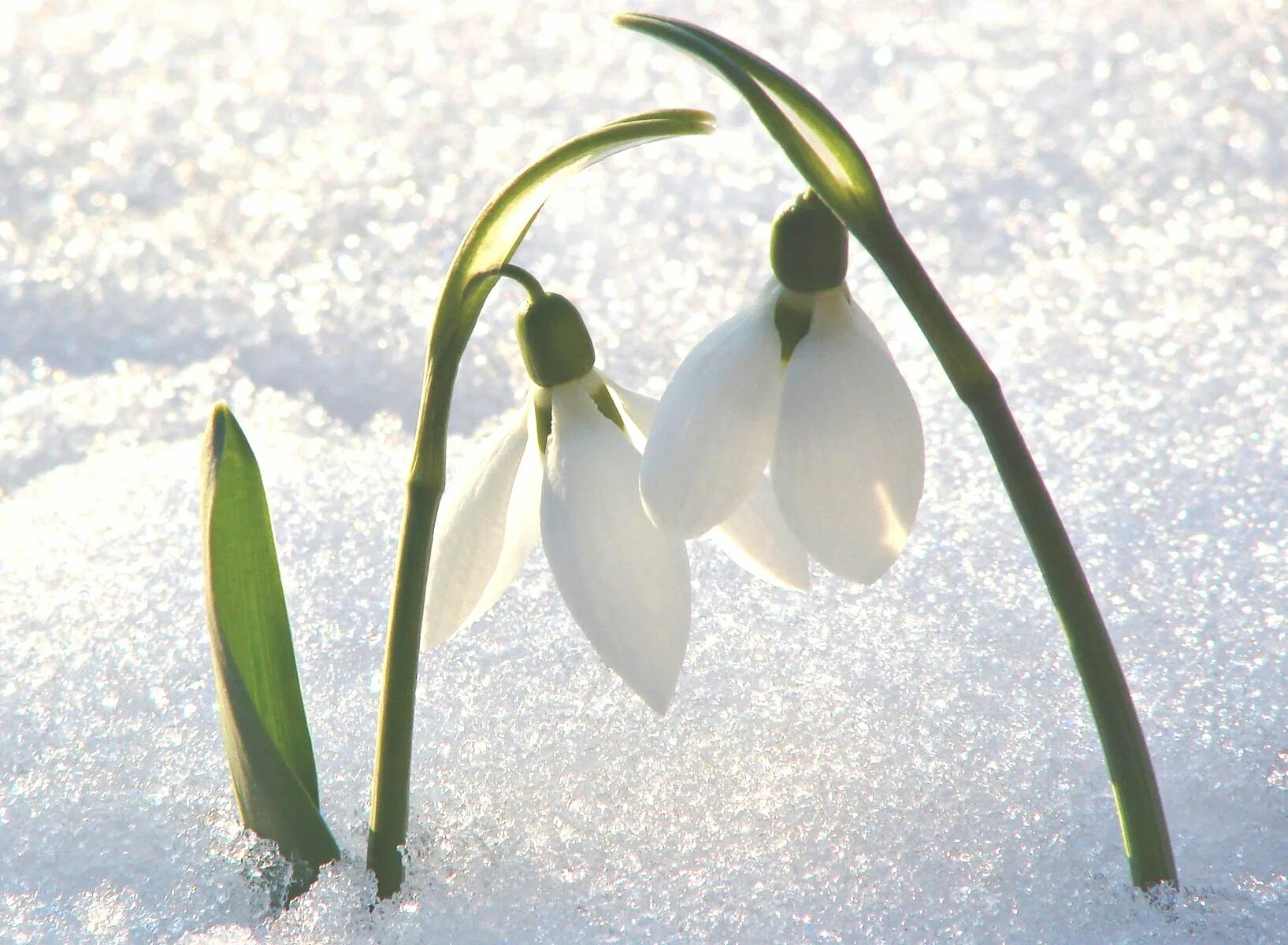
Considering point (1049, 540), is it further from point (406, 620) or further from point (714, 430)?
point (406, 620)

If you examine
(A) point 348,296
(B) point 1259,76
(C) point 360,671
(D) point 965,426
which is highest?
(B) point 1259,76

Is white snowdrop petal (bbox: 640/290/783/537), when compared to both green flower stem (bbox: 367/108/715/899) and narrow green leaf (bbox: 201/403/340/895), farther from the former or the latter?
narrow green leaf (bbox: 201/403/340/895)

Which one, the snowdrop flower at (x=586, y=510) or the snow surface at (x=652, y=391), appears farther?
the snow surface at (x=652, y=391)

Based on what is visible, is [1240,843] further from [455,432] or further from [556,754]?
[455,432]

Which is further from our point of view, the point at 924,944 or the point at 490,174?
the point at 490,174

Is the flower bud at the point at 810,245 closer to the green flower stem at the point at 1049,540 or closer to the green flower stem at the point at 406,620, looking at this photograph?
the green flower stem at the point at 1049,540

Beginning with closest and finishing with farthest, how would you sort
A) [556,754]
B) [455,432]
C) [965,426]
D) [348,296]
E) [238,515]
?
[238,515]
[556,754]
[965,426]
[455,432]
[348,296]

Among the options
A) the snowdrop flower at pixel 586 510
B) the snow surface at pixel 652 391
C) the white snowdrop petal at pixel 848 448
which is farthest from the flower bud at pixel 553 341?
the snow surface at pixel 652 391

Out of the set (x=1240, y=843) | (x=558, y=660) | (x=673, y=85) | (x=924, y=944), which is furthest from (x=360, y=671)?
(x=673, y=85)

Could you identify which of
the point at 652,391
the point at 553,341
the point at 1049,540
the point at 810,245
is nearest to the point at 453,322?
the point at 553,341
